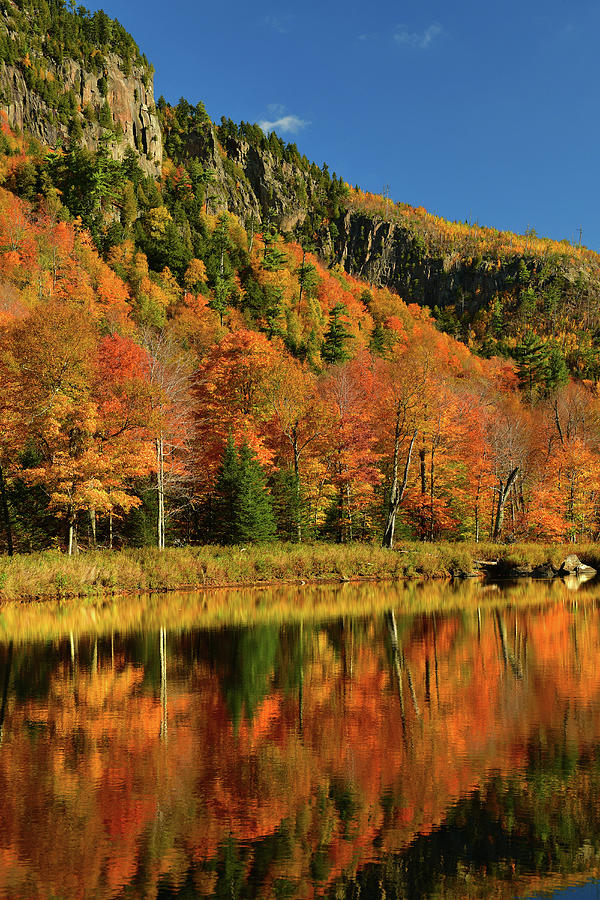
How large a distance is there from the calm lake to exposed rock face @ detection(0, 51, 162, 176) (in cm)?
13193

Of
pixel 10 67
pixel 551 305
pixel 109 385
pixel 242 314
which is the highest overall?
pixel 10 67

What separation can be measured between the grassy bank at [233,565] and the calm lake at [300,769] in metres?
11.1

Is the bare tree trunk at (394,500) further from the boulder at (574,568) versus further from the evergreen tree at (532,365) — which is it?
the evergreen tree at (532,365)

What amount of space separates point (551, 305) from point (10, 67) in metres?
134

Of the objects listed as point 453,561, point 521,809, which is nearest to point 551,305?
point 453,561

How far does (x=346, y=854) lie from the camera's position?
637 centimetres

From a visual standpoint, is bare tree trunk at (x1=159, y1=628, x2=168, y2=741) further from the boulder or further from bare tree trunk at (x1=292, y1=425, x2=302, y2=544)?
the boulder

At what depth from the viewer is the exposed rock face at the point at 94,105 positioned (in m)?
133

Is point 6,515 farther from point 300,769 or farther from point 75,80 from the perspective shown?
point 75,80

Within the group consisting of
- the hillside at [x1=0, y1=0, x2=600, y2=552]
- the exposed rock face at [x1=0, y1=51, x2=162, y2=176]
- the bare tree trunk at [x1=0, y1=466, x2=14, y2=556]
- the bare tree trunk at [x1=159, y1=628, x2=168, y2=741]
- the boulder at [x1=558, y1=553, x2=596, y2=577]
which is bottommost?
the boulder at [x1=558, y1=553, x2=596, y2=577]

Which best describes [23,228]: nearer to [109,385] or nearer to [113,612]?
[109,385]

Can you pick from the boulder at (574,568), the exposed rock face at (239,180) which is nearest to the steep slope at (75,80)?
the exposed rock face at (239,180)

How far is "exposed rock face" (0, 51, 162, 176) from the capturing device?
132875mm

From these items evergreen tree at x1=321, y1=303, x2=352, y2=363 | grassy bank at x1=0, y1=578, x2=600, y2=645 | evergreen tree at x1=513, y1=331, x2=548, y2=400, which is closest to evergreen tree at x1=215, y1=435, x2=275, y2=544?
grassy bank at x1=0, y1=578, x2=600, y2=645
